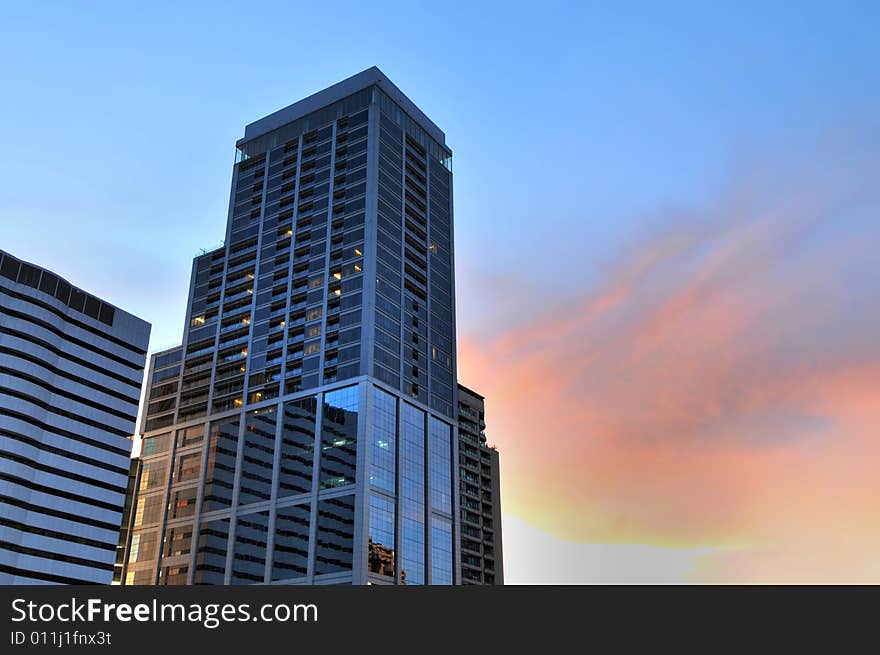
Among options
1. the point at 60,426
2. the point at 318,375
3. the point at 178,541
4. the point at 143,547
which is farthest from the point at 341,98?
the point at 143,547

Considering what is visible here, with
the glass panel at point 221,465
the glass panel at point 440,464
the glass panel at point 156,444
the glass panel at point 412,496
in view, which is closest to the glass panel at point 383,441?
the glass panel at point 412,496

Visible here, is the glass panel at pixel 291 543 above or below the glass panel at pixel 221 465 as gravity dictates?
below

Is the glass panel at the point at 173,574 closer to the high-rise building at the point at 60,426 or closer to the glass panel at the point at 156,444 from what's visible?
the glass panel at the point at 156,444

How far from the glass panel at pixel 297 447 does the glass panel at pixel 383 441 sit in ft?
39.8

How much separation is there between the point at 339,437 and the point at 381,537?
1905 centimetres

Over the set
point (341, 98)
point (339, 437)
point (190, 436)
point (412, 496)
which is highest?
point (341, 98)

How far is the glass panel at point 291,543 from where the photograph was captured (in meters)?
144

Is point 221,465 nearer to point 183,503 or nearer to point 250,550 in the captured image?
point 183,503

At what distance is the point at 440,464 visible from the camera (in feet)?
527

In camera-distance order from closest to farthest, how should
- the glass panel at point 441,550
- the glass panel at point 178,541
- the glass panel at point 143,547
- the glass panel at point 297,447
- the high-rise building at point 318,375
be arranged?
the high-rise building at point 318,375, the glass panel at point 441,550, the glass panel at point 297,447, the glass panel at point 178,541, the glass panel at point 143,547

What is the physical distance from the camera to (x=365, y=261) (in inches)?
6398
